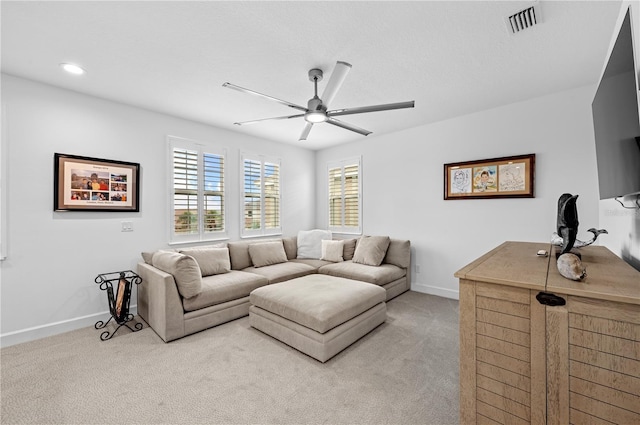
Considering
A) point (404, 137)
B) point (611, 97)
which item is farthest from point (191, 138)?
point (611, 97)

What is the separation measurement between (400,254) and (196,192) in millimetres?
3319

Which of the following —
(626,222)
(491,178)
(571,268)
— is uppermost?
(491,178)

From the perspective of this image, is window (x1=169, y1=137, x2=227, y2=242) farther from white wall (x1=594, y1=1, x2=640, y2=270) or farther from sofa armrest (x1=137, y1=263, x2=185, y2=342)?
white wall (x1=594, y1=1, x2=640, y2=270)

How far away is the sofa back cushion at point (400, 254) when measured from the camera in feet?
14.1

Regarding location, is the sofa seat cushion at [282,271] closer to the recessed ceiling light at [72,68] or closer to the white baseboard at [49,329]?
the white baseboard at [49,329]

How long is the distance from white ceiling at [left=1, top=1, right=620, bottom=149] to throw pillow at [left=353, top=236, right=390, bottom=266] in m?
2.16

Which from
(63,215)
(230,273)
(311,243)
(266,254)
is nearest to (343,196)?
(311,243)

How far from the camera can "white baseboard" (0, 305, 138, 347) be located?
8.71 ft

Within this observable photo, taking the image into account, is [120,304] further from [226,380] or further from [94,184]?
[226,380]

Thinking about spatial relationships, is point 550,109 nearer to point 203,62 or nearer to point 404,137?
point 404,137

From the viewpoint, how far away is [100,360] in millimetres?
2383

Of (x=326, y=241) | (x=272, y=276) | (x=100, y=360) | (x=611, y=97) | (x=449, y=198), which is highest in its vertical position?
(x=611, y=97)

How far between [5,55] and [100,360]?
9.18 feet

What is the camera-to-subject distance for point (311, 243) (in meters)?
5.04
